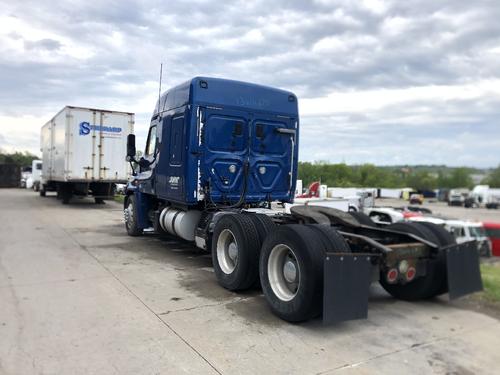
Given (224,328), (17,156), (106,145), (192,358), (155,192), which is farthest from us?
(17,156)

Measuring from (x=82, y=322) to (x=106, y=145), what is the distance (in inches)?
581

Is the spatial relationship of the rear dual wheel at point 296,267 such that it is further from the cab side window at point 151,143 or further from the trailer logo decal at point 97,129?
the trailer logo decal at point 97,129

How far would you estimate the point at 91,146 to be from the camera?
59.8 feet

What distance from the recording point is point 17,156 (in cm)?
7394

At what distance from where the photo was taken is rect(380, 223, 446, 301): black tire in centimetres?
557

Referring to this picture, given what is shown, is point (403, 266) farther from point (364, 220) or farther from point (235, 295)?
point (235, 295)

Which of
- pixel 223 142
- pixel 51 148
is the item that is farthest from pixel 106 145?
pixel 223 142

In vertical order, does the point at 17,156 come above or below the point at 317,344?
A: above

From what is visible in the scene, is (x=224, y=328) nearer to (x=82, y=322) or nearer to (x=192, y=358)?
(x=192, y=358)

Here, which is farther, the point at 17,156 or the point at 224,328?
the point at 17,156

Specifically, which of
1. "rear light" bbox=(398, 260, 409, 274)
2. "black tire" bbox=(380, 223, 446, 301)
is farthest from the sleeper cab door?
"rear light" bbox=(398, 260, 409, 274)

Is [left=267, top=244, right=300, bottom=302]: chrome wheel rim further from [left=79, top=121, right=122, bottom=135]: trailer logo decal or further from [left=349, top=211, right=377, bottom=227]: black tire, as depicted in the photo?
[left=79, top=121, right=122, bottom=135]: trailer logo decal

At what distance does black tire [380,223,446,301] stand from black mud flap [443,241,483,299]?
0.18 metres

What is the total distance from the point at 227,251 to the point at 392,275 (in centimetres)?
242
